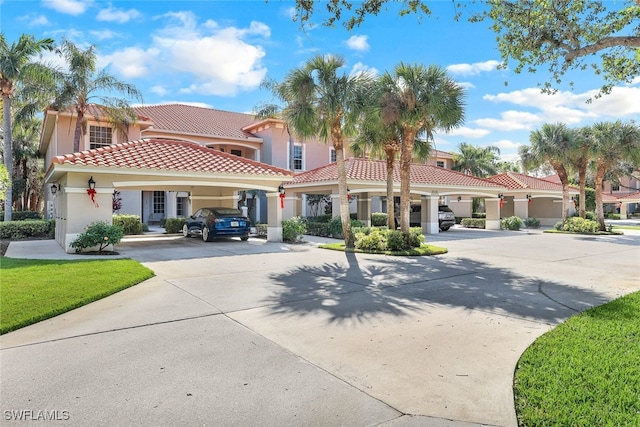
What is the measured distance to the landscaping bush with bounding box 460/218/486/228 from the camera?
3127 centimetres

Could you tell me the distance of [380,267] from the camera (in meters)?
11.1

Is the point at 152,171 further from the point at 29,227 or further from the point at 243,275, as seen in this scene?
the point at 29,227

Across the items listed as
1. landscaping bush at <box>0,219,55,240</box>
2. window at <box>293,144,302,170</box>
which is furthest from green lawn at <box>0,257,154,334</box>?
window at <box>293,144,302,170</box>

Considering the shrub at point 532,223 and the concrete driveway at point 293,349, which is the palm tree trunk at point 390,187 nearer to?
the concrete driveway at point 293,349

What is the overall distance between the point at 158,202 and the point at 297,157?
11287 mm

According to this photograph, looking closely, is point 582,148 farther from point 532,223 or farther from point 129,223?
point 129,223

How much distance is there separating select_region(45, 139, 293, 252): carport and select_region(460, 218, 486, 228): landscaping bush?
A: 1963 centimetres

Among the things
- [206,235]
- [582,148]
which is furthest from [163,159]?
[582,148]

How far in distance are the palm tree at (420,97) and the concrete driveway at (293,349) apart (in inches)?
258

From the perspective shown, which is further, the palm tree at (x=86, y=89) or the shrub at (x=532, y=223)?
the shrub at (x=532, y=223)

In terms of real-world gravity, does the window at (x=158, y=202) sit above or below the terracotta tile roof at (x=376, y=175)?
below

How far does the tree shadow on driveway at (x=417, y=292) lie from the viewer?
21.6 feet

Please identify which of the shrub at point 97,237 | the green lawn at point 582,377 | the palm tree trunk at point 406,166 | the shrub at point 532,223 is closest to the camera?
the green lawn at point 582,377

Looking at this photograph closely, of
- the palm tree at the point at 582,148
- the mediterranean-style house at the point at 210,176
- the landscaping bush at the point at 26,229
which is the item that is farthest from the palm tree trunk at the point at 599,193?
the landscaping bush at the point at 26,229
